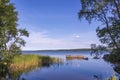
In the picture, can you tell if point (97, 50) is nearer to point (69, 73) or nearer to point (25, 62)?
point (69, 73)

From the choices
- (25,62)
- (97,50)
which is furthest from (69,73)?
(97,50)

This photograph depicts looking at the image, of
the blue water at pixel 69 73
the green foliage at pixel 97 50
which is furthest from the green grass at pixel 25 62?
the green foliage at pixel 97 50

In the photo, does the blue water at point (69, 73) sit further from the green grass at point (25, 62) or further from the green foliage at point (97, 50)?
the green foliage at point (97, 50)

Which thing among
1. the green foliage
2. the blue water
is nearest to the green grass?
the blue water

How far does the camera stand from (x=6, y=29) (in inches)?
1459

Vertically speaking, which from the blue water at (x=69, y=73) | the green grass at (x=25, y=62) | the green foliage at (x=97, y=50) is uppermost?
the green foliage at (x=97, y=50)

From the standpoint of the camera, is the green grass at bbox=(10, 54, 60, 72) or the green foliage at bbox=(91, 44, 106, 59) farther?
the green grass at bbox=(10, 54, 60, 72)

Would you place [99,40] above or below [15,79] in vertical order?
above

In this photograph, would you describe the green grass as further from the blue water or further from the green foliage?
the green foliage

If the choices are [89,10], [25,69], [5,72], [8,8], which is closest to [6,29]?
[8,8]

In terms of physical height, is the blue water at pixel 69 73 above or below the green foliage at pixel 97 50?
below

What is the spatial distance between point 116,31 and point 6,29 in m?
21.7

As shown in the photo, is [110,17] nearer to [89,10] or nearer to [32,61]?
[89,10]

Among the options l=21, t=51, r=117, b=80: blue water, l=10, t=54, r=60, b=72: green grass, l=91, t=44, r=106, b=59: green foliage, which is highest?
l=91, t=44, r=106, b=59: green foliage
